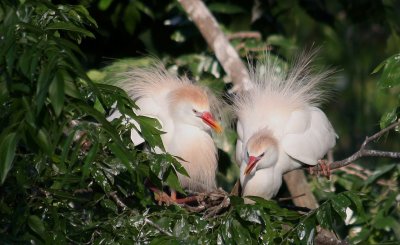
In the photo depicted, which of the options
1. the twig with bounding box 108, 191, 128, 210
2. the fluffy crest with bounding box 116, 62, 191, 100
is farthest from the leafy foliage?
the fluffy crest with bounding box 116, 62, 191, 100

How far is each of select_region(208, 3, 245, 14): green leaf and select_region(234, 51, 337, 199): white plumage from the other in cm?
68

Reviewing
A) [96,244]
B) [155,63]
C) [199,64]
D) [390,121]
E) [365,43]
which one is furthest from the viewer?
[365,43]

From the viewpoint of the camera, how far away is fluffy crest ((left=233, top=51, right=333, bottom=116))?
4.39 meters

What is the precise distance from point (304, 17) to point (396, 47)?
0.64 metres

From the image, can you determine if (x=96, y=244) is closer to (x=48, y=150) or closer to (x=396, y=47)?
(x=48, y=150)

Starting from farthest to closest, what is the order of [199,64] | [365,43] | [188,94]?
[365,43] < [199,64] < [188,94]

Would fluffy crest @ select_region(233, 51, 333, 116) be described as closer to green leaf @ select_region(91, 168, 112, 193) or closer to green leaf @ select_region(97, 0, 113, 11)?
green leaf @ select_region(97, 0, 113, 11)

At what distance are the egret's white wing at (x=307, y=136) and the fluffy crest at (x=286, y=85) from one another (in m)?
0.08

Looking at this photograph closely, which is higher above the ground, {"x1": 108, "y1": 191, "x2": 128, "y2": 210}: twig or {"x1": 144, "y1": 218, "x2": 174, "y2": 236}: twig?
{"x1": 144, "y1": 218, "x2": 174, "y2": 236}: twig

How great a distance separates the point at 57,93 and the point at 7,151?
0.20m

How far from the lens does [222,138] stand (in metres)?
4.59

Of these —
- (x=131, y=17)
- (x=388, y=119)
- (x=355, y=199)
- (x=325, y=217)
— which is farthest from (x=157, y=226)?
(x=131, y=17)

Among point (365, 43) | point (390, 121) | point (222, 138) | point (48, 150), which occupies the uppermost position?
point (48, 150)

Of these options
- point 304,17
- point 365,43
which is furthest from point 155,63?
point 365,43
